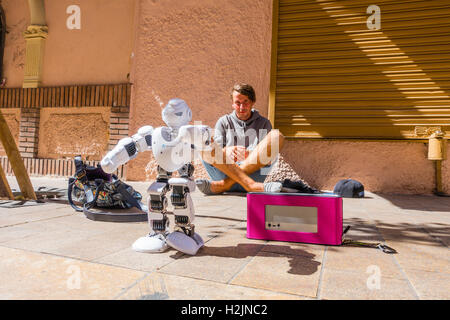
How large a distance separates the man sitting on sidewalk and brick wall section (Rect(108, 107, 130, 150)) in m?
2.97

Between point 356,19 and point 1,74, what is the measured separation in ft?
25.5

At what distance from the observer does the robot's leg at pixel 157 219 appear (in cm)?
160

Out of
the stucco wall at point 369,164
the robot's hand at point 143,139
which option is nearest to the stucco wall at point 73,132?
the stucco wall at point 369,164

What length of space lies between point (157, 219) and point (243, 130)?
2.26 meters

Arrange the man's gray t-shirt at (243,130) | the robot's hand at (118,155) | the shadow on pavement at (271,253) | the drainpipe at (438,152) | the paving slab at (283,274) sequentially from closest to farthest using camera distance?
the paving slab at (283,274) < the shadow on pavement at (271,253) < the robot's hand at (118,155) < the man's gray t-shirt at (243,130) < the drainpipe at (438,152)

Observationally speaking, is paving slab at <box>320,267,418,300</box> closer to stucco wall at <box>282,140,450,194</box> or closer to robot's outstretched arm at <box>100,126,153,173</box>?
robot's outstretched arm at <box>100,126,153,173</box>

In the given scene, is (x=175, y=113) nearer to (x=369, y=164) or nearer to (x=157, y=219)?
(x=157, y=219)

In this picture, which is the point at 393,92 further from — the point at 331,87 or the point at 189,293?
the point at 189,293

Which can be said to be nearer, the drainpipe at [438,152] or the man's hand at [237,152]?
the man's hand at [237,152]

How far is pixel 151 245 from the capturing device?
5.19 feet

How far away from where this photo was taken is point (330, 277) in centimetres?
128

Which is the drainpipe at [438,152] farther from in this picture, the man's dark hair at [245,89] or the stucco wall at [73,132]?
the stucco wall at [73,132]

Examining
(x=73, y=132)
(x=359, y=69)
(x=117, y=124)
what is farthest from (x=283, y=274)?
(x=73, y=132)

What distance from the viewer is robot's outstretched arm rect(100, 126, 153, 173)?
5.50ft
